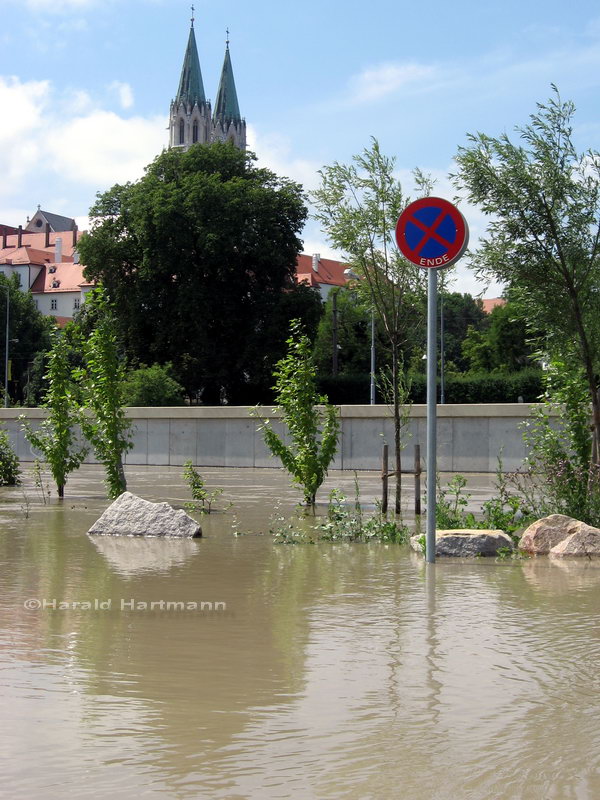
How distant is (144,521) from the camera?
12711mm

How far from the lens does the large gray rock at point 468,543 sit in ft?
34.8

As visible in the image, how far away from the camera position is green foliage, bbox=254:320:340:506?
16.9 meters

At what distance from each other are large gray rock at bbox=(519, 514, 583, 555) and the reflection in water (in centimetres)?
343

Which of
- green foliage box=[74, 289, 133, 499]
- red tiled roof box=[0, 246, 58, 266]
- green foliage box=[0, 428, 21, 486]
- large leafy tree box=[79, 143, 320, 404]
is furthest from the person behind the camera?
red tiled roof box=[0, 246, 58, 266]

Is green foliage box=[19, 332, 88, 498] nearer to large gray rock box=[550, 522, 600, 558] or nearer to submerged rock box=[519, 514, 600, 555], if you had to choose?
submerged rock box=[519, 514, 600, 555]

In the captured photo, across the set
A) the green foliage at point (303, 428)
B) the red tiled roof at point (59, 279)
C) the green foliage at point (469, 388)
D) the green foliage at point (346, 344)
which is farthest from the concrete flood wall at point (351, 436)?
the red tiled roof at point (59, 279)

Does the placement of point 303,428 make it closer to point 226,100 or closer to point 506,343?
point 506,343

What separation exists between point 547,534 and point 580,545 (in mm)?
460

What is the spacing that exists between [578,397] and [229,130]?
145m

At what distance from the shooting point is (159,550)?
37.1 feet

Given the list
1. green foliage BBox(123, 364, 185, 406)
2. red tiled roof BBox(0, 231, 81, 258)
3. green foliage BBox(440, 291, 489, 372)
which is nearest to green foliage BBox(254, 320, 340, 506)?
green foliage BBox(123, 364, 185, 406)

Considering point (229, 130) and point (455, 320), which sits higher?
point (229, 130)

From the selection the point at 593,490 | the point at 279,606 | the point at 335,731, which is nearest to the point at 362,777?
the point at 335,731

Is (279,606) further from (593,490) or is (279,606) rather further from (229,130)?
(229,130)
